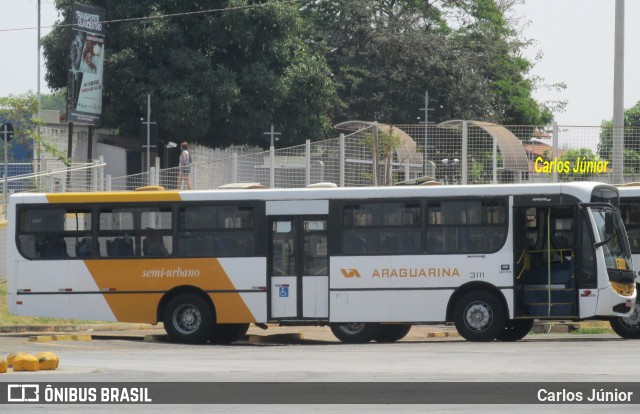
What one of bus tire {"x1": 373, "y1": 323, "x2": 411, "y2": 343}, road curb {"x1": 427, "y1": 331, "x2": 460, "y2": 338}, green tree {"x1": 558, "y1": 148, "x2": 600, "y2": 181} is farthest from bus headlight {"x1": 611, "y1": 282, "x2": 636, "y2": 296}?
green tree {"x1": 558, "y1": 148, "x2": 600, "y2": 181}

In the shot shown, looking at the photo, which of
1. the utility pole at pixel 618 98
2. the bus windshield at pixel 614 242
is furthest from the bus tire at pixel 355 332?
the utility pole at pixel 618 98

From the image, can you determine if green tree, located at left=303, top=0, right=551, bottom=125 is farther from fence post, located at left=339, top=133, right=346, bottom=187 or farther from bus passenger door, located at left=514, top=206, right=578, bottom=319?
bus passenger door, located at left=514, top=206, right=578, bottom=319

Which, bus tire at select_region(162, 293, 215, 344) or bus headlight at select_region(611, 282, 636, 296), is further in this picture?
bus tire at select_region(162, 293, 215, 344)

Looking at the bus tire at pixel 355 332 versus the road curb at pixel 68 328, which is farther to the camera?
the road curb at pixel 68 328

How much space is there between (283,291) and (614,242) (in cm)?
581

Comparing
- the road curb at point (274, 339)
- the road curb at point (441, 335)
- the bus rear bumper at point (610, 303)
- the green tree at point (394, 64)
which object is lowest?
the road curb at point (441, 335)

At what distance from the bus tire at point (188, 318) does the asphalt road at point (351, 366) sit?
1.92 feet

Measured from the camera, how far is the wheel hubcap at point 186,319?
2528 centimetres

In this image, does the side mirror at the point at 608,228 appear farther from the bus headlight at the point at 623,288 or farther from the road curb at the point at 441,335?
the road curb at the point at 441,335

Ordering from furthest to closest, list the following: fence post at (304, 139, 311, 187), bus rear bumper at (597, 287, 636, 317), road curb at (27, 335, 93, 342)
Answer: fence post at (304, 139, 311, 187) < road curb at (27, 335, 93, 342) < bus rear bumper at (597, 287, 636, 317)

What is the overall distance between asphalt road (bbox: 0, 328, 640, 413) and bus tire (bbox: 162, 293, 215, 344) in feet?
1.92

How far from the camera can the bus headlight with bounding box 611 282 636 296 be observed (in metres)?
23.6
